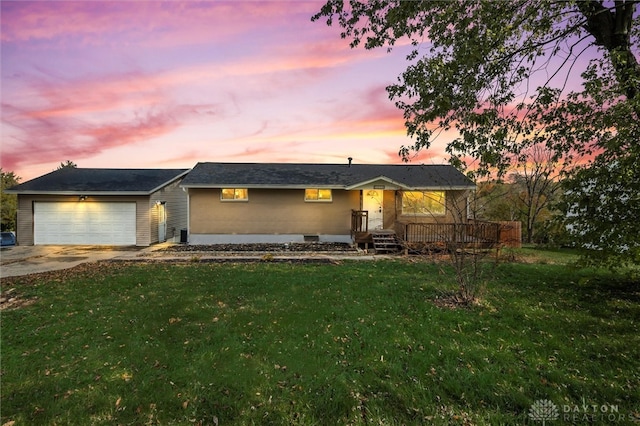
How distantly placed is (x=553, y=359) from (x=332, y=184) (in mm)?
12574

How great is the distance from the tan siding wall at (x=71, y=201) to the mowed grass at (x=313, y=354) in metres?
8.46

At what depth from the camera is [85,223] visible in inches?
611

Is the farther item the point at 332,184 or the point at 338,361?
the point at 332,184

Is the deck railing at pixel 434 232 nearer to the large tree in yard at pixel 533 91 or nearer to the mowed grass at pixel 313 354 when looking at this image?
the mowed grass at pixel 313 354

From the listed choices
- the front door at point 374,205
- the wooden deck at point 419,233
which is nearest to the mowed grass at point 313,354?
the wooden deck at point 419,233

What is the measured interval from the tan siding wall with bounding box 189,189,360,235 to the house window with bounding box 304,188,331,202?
233mm

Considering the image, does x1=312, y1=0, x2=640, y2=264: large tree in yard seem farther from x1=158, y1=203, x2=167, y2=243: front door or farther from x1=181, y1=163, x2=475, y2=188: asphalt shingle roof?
x1=158, y1=203, x2=167, y2=243: front door

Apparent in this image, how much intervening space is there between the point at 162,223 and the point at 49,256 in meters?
5.47

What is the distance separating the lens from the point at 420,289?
23.5ft

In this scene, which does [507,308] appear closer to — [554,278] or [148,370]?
[554,278]

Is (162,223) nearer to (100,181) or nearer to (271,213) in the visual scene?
(100,181)

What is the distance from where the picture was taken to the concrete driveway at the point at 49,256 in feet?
33.6

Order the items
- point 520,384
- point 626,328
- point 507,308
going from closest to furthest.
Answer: point 520,384
point 626,328
point 507,308

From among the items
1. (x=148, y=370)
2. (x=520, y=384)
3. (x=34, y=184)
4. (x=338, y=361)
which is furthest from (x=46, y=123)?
(x=520, y=384)
